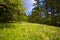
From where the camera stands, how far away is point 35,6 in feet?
99.8

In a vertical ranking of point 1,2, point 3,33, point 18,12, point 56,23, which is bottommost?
point 56,23

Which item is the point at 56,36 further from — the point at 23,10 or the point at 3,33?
the point at 3,33

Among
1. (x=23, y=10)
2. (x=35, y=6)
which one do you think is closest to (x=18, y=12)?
(x=23, y=10)

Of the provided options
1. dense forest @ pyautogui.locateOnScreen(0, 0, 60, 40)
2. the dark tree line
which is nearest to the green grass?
dense forest @ pyautogui.locateOnScreen(0, 0, 60, 40)

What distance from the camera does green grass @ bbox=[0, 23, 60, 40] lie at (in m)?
13.3

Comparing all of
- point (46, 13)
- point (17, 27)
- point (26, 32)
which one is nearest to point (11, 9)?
point (17, 27)

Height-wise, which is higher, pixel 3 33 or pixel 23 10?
pixel 23 10

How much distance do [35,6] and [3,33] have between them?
57.8 feet

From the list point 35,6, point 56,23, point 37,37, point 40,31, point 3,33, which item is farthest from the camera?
point 35,6

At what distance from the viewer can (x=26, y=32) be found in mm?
14312

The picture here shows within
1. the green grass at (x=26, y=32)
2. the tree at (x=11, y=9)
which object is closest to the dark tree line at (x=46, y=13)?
the green grass at (x=26, y=32)

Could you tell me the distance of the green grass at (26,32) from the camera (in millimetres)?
13320

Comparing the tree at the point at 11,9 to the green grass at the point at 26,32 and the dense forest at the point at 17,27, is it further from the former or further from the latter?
the green grass at the point at 26,32

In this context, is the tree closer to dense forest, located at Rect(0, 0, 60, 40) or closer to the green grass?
dense forest, located at Rect(0, 0, 60, 40)
